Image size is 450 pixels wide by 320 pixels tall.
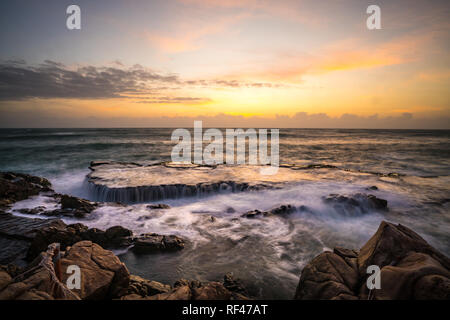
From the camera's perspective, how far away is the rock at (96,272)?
11.0 ft

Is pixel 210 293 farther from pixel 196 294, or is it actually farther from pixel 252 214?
pixel 252 214

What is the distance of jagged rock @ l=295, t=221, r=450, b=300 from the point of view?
2.78 metres

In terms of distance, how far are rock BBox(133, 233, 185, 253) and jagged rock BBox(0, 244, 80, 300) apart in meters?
3.08

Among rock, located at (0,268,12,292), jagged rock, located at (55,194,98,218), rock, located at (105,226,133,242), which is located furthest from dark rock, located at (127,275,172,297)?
jagged rock, located at (55,194,98,218)

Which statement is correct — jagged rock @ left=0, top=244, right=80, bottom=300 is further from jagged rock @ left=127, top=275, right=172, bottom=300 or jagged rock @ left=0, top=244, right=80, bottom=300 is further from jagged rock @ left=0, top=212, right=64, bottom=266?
jagged rock @ left=0, top=212, right=64, bottom=266

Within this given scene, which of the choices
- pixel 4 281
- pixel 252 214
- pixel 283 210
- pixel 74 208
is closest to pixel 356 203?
pixel 283 210

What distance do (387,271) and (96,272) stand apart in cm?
449

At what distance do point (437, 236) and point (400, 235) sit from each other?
551 cm

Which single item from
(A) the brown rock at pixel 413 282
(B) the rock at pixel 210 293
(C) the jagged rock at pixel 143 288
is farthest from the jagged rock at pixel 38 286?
(A) the brown rock at pixel 413 282

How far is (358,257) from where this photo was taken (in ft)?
13.1

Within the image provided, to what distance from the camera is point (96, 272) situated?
362 cm

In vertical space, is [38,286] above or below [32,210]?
above

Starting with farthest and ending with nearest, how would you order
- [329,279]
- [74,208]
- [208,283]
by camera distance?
[74,208]
[208,283]
[329,279]
